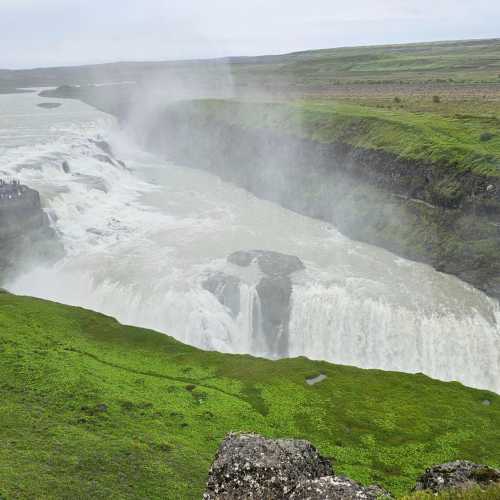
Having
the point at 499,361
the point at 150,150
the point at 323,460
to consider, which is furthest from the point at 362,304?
the point at 150,150

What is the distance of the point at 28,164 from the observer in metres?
72.9

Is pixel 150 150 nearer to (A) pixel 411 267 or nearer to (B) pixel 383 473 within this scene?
(A) pixel 411 267

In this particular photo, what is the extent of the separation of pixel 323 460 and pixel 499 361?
1191 inches

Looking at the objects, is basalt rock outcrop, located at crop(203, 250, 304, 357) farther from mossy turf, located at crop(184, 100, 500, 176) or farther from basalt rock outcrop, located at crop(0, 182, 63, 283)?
mossy turf, located at crop(184, 100, 500, 176)

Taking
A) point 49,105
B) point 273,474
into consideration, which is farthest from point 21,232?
point 49,105

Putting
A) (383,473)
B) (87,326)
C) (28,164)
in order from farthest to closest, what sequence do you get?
(28,164) < (87,326) < (383,473)

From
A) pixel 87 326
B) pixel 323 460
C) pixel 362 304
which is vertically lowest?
pixel 362 304

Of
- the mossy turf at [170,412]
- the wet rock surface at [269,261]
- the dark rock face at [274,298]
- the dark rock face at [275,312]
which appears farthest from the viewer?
the wet rock surface at [269,261]

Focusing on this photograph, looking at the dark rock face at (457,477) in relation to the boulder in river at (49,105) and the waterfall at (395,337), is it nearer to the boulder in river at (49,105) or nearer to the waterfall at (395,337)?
the waterfall at (395,337)

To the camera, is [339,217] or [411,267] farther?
[339,217]

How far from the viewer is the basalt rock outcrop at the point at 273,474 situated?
1221 cm

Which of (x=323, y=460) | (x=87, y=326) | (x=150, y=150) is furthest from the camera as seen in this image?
(x=150, y=150)

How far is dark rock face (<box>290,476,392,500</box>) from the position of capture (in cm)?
1195

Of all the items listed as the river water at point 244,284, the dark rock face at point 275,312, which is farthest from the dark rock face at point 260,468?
the dark rock face at point 275,312
